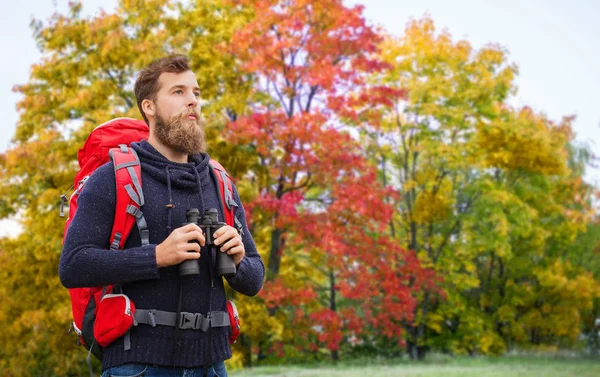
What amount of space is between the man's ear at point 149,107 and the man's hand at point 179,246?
0.60 m

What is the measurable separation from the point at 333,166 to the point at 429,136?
9.77m

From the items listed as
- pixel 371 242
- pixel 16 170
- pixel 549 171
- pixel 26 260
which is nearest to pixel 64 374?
pixel 26 260

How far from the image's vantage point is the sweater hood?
2.66m

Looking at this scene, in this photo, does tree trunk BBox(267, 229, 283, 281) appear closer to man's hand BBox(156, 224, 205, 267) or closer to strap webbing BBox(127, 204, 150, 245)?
strap webbing BBox(127, 204, 150, 245)

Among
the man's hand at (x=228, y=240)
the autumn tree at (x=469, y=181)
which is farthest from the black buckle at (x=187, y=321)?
the autumn tree at (x=469, y=181)

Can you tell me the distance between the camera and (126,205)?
2.52 m

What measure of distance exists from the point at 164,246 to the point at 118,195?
284mm

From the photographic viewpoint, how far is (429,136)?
24.2 metres

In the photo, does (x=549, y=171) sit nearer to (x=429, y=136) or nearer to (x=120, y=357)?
(x=429, y=136)

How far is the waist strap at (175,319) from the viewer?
248 cm

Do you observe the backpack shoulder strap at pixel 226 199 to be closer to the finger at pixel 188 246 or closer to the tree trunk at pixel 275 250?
the finger at pixel 188 246

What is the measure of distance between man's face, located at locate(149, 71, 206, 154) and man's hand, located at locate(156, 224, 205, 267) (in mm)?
423

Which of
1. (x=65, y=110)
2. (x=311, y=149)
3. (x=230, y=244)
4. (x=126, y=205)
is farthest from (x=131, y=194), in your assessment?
(x=65, y=110)

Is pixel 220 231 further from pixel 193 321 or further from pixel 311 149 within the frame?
pixel 311 149
